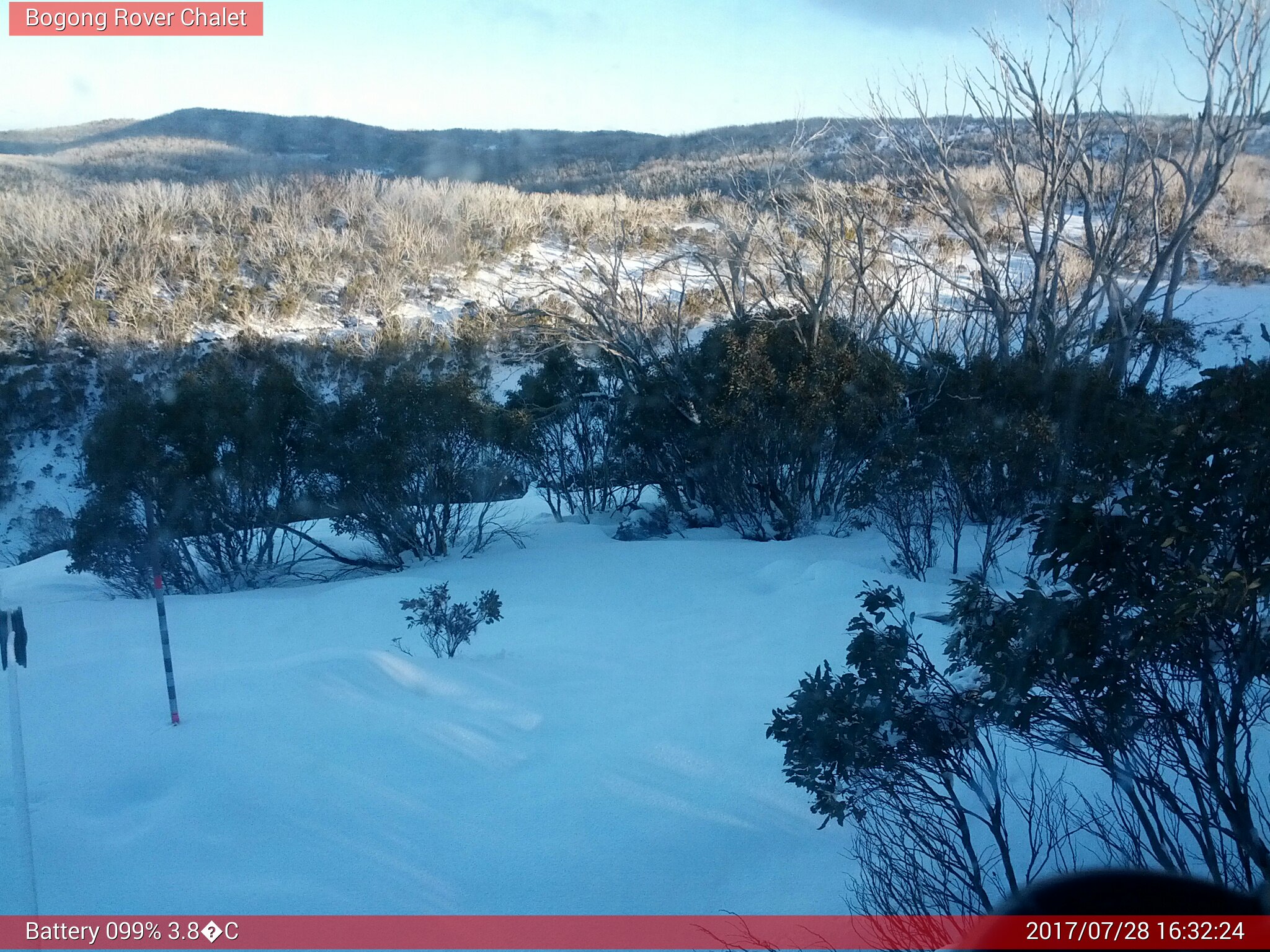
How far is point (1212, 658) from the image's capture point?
2.96 metres

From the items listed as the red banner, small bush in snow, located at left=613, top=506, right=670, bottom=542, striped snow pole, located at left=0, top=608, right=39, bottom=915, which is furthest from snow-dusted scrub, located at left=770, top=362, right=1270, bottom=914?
small bush in snow, located at left=613, top=506, right=670, bottom=542

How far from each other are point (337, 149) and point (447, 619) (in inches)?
2160

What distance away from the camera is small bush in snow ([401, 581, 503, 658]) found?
665 cm

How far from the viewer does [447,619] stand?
263 inches

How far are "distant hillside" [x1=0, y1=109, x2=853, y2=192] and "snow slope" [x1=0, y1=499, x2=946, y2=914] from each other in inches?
1236

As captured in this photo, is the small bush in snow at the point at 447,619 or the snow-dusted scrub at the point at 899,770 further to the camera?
the small bush in snow at the point at 447,619

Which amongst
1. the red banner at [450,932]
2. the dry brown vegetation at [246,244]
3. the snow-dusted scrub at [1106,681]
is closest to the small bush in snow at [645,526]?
the red banner at [450,932]

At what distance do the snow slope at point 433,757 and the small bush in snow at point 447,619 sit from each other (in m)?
0.17

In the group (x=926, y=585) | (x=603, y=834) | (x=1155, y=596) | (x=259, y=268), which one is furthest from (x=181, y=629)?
(x=259, y=268)

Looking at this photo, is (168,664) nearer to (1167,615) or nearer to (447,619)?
(447,619)

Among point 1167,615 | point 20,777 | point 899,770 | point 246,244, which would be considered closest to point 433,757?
point 20,777

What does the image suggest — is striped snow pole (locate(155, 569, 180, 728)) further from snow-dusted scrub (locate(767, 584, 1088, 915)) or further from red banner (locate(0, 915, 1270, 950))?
snow-dusted scrub (locate(767, 584, 1088, 915))

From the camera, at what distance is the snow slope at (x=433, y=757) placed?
3785 mm

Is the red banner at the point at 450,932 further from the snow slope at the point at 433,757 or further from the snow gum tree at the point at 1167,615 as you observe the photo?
the snow gum tree at the point at 1167,615
